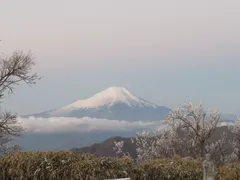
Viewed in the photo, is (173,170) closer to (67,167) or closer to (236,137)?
(67,167)

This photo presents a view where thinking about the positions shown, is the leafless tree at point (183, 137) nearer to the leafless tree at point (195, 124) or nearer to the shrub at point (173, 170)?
the leafless tree at point (195, 124)

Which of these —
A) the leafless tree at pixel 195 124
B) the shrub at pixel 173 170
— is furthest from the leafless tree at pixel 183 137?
the shrub at pixel 173 170

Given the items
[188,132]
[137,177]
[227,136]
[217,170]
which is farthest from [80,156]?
[227,136]

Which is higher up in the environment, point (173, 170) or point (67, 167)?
point (67, 167)

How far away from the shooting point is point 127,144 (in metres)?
57.0

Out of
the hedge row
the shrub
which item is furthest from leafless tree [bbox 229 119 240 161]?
the hedge row

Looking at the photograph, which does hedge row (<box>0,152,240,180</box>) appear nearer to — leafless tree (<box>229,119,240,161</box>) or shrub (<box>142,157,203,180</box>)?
shrub (<box>142,157,203,180</box>)

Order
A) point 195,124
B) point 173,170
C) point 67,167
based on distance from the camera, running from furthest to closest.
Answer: point 195,124, point 173,170, point 67,167

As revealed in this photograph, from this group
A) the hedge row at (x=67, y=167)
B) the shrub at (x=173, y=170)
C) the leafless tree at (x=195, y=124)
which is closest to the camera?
the hedge row at (x=67, y=167)

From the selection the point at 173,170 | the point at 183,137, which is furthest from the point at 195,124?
the point at 173,170

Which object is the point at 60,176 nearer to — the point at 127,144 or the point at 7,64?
the point at 7,64

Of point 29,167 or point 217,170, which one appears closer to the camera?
point 29,167

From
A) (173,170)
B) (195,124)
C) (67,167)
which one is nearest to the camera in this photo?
(67,167)

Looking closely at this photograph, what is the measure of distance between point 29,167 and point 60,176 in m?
0.83
